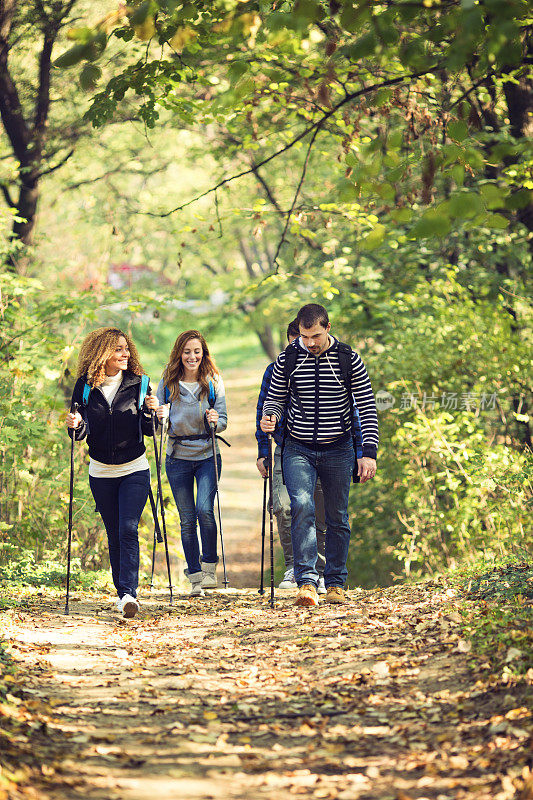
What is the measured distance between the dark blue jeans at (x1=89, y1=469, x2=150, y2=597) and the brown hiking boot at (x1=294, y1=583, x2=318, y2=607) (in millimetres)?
1273

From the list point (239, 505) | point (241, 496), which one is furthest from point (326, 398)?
point (241, 496)

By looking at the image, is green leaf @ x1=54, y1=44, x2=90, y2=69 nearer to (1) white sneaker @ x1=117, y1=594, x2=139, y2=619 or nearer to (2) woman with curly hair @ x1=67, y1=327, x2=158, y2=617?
(2) woman with curly hair @ x1=67, y1=327, x2=158, y2=617

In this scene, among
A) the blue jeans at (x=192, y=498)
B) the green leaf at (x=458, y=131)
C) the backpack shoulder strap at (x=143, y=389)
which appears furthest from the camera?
the blue jeans at (x=192, y=498)

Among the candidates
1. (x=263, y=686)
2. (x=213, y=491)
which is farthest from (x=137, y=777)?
(x=213, y=491)

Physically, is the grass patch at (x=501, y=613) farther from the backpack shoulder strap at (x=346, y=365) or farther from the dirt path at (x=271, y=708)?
the backpack shoulder strap at (x=346, y=365)

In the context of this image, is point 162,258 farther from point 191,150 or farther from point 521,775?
point 521,775

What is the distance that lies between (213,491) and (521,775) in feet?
17.2

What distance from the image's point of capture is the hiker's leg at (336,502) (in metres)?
6.87

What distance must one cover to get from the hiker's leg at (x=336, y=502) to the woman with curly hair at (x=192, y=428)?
4.95 feet

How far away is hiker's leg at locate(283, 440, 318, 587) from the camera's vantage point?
6.75 m

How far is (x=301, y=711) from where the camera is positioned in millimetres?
4410

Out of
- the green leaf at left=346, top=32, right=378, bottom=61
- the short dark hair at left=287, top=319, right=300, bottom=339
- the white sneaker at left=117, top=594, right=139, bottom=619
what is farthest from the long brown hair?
the green leaf at left=346, top=32, right=378, bottom=61

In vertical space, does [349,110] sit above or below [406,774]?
above

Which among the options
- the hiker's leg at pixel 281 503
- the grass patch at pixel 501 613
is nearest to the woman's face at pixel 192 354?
the hiker's leg at pixel 281 503
